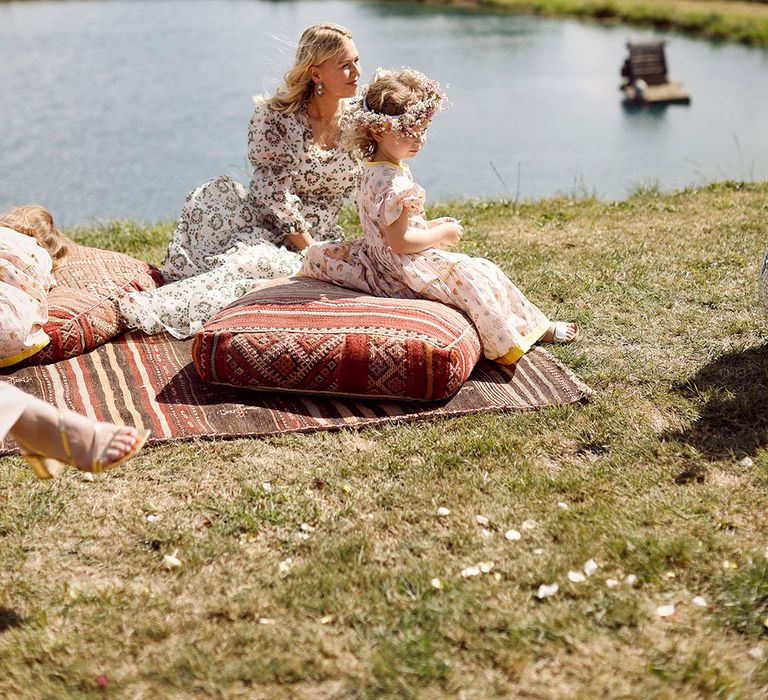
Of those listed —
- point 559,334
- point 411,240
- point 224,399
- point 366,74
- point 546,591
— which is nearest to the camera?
point 546,591

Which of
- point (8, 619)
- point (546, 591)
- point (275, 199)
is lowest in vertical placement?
point (8, 619)

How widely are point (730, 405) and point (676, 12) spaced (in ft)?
94.9

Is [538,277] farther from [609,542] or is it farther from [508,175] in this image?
[508,175]

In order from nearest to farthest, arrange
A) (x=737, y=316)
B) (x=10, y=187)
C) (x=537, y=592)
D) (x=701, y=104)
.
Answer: (x=537, y=592), (x=737, y=316), (x=10, y=187), (x=701, y=104)

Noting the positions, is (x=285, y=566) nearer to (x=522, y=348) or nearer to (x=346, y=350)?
(x=346, y=350)

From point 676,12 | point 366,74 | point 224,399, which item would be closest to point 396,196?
point 224,399

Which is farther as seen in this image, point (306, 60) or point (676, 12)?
point (676, 12)

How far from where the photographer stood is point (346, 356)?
4398mm

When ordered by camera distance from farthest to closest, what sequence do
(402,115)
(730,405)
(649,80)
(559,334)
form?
(649,80), (559,334), (402,115), (730,405)

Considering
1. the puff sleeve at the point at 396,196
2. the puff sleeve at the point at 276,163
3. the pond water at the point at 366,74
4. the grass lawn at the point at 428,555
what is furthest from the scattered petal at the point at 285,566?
the pond water at the point at 366,74

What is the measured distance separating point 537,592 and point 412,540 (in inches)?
21.1

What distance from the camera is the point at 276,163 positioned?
594 cm

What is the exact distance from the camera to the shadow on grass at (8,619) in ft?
9.96

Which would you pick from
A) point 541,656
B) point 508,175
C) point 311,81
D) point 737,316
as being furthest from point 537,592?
point 508,175
